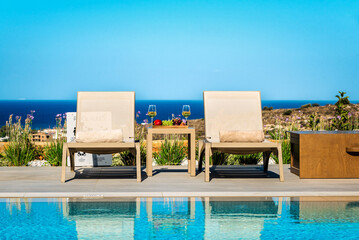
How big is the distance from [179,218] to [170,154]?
3406 millimetres

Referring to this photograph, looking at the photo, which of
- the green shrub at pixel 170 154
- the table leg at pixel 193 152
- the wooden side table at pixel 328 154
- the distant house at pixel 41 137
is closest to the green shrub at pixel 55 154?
the distant house at pixel 41 137

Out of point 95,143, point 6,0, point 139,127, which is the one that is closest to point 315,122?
point 139,127

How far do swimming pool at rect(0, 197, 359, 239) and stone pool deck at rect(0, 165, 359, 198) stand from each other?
0.16 metres

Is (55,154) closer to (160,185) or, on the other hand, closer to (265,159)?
(160,185)

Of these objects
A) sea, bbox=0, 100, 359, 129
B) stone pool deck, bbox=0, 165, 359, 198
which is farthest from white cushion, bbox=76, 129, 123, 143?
sea, bbox=0, 100, 359, 129

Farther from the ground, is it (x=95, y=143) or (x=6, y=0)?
(x=6, y=0)

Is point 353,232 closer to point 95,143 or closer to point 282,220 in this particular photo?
point 282,220

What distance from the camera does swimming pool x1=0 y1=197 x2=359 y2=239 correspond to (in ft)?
11.9

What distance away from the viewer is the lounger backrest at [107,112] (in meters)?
6.41

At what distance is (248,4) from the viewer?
4381cm

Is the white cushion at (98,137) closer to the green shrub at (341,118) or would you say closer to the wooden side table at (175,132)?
the wooden side table at (175,132)

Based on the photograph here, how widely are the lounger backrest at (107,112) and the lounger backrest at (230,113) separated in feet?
3.42

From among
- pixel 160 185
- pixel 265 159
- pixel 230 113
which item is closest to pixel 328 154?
pixel 265 159

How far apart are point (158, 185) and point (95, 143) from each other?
90cm
